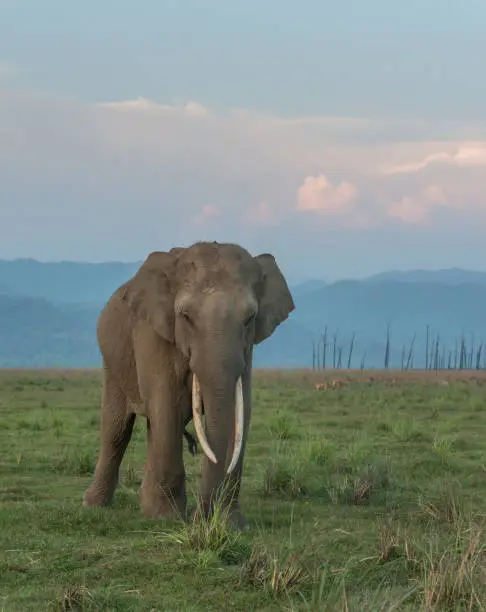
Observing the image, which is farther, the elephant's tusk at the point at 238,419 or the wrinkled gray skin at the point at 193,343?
the elephant's tusk at the point at 238,419

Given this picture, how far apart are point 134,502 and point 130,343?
186 centimetres

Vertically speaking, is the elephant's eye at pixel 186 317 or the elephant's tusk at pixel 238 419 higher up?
the elephant's eye at pixel 186 317

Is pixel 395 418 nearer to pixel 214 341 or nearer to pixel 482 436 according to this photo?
pixel 482 436

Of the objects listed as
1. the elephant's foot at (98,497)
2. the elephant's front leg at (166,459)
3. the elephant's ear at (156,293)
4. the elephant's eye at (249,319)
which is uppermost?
the elephant's ear at (156,293)

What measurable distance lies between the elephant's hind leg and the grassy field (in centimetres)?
26

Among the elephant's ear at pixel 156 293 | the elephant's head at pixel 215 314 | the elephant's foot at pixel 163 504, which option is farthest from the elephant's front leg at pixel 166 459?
the elephant's ear at pixel 156 293

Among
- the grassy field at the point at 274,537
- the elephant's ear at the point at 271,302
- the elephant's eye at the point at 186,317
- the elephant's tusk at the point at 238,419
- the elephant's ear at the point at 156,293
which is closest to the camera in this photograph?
the grassy field at the point at 274,537

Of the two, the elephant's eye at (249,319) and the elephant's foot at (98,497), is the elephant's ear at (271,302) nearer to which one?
the elephant's eye at (249,319)

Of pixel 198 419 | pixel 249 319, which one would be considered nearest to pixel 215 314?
pixel 249 319

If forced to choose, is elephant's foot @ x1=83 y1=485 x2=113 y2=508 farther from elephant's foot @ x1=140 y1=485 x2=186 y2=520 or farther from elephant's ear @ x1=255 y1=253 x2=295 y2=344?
elephant's ear @ x1=255 y1=253 x2=295 y2=344

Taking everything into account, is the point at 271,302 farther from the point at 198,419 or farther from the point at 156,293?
the point at 198,419

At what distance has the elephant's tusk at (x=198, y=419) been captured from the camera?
346 inches

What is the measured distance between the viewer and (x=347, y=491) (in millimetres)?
11938

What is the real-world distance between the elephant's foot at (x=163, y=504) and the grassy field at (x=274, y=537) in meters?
0.21
